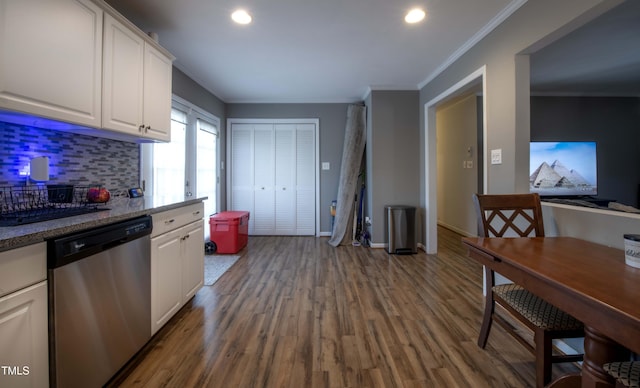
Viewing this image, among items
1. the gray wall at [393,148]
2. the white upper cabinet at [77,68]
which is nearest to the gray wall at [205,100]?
the white upper cabinet at [77,68]

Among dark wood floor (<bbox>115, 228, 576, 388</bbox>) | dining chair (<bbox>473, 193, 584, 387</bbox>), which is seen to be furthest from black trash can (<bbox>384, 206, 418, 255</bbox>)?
dining chair (<bbox>473, 193, 584, 387</bbox>)

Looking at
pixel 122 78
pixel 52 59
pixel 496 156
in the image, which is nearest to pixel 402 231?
pixel 496 156

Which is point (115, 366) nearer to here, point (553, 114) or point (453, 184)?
point (453, 184)

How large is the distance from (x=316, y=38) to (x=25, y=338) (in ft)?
9.47

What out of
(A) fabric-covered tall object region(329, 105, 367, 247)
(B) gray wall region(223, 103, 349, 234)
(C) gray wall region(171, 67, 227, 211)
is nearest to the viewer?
(C) gray wall region(171, 67, 227, 211)

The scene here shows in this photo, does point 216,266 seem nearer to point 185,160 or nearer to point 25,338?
point 185,160

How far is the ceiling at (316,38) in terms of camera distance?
85.1 inches

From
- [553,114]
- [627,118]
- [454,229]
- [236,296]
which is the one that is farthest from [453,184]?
[236,296]

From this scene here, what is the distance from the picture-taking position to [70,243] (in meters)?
1.12

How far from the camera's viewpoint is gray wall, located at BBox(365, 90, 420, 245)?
13.5 feet

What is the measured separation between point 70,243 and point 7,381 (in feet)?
1.58

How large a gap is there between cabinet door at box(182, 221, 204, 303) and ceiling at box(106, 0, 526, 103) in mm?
1840

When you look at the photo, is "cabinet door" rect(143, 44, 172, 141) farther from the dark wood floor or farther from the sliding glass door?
the dark wood floor

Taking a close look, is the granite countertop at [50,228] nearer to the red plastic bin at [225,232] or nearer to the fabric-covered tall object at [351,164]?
the red plastic bin at [225,232]
